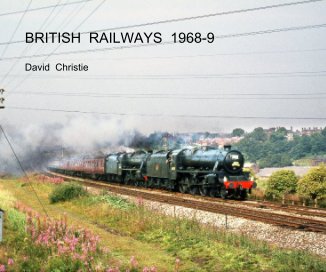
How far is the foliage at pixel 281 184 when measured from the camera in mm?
33812

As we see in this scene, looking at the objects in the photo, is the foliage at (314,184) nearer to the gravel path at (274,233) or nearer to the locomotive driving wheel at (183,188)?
the locomotive driving wheel at (183,188)

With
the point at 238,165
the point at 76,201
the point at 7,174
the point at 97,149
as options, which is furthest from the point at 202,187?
the point at 7,174

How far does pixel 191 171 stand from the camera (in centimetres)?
3356

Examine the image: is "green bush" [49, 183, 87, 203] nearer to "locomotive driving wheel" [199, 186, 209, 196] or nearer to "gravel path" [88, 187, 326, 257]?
"locomotive driving wheel" [199, 186, 209, 196]

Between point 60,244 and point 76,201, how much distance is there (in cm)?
1492

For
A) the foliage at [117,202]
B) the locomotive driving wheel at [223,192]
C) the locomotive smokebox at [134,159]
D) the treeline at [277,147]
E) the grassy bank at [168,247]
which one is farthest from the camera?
the treeline at [277,147]

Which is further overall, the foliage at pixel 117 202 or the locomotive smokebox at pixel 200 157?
the locomotive smokebox at pixel 200 157

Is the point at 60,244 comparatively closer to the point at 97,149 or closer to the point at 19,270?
the point at 19,270

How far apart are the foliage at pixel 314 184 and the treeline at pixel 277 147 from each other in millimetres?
110093

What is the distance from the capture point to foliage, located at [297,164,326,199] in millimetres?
29141

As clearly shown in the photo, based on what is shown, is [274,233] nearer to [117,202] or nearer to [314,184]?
[117,202]

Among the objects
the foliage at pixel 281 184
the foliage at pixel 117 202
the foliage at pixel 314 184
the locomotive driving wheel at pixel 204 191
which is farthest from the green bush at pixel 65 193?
the foliage at pixel 314 184

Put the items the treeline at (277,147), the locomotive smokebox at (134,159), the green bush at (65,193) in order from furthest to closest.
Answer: the treeline at (277,147) → the locomotive smokebox at (134,159) → the green bush at (65,193)

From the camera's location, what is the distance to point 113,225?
20.4 meters
